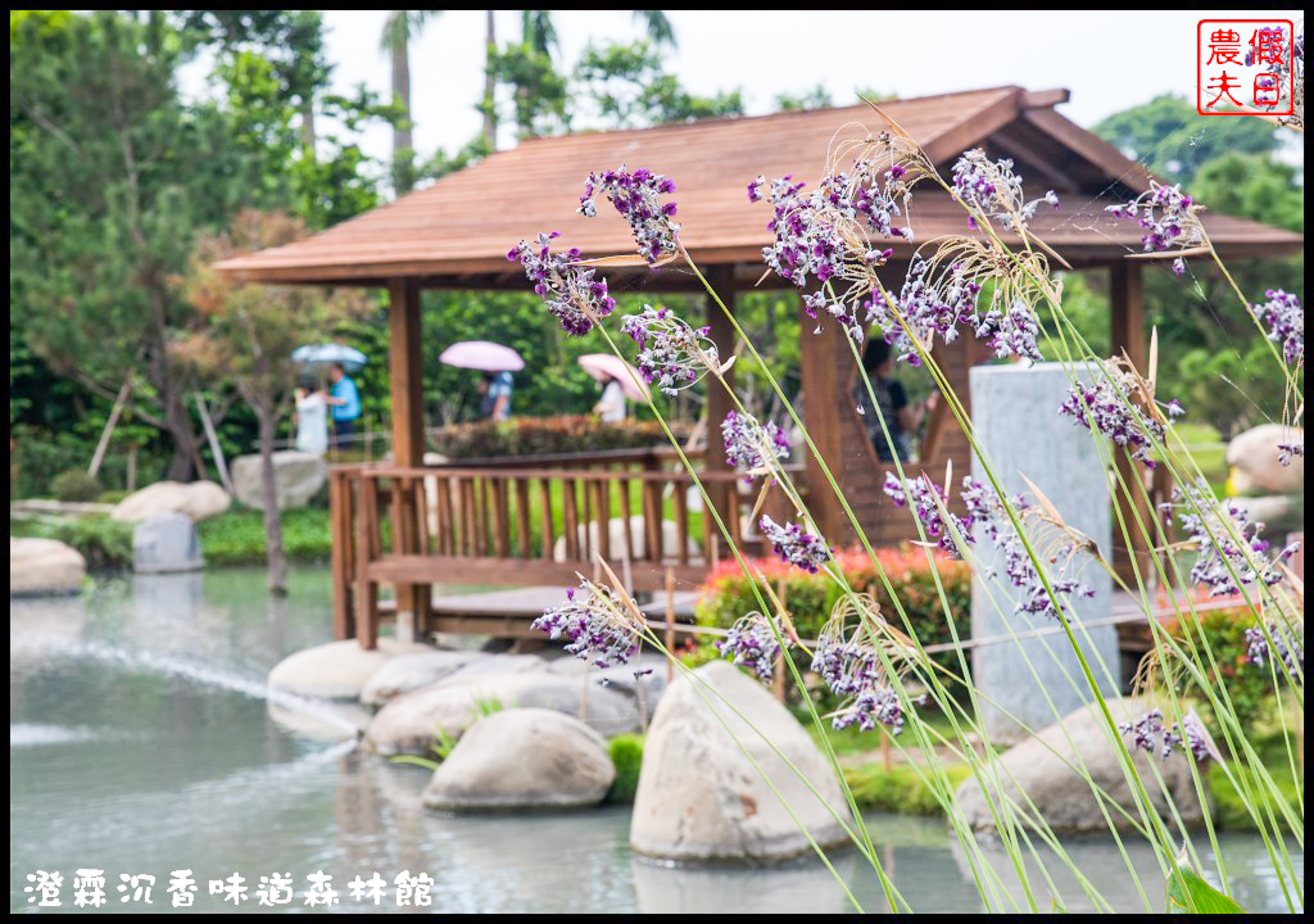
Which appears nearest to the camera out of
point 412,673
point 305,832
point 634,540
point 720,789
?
point 720,789

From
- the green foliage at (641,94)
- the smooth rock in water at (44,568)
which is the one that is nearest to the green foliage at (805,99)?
the green foliage at (641,94)

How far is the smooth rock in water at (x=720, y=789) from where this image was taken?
6.48m

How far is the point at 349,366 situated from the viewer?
22438 millimetres

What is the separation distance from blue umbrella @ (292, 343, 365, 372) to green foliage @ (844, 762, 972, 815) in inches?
462

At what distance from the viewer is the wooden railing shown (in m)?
10.1

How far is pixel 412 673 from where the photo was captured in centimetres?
1037

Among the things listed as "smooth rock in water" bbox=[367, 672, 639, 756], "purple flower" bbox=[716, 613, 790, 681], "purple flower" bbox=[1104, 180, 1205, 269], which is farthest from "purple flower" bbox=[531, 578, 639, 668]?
"smooth rock in water" bbox=[367, 672, 639, 756]

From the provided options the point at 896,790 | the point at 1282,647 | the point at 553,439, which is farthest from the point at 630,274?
the point at 1282,647

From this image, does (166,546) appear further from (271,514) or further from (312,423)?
(271,514)

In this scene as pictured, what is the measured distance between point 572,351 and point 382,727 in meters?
13.2

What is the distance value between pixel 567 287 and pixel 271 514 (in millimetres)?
15048

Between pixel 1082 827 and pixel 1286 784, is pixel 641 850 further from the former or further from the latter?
pixel 1286 784

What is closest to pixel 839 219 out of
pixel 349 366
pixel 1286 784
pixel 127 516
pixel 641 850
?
pixel 641 850

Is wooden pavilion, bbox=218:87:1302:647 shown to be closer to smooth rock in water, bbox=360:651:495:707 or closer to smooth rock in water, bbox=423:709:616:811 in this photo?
smooth rock in water, bbox=360:651:495:707
